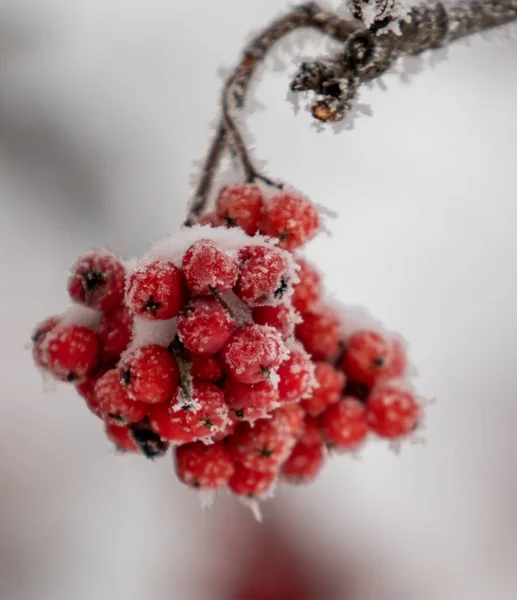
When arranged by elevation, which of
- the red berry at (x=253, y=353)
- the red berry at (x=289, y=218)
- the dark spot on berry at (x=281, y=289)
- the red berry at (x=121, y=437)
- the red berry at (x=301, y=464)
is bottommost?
the red berry at (x=301, y=464)

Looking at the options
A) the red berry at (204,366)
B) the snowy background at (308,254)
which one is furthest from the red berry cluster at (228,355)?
the snowy background at (308,254)

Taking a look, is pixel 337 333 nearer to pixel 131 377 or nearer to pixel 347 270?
pixel 131 377

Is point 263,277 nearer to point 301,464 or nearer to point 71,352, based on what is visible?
point 71,352

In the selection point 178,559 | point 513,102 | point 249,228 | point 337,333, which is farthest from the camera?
point 178,559

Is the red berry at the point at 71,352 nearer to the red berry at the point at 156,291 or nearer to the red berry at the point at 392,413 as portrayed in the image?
the red berry at the point at 156,291

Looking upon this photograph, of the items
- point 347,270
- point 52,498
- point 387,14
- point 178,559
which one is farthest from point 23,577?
point 387,14
